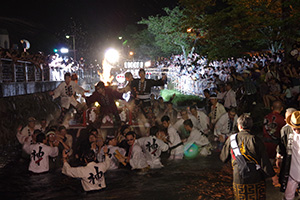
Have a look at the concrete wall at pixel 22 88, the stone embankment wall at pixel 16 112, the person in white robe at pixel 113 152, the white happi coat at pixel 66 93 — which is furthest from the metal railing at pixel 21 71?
the person in white robe at pixel 113 152

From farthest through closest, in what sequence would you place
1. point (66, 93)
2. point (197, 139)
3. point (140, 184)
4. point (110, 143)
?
point (66, 93), point (197, 139), point (110, 143), point (140, 184)

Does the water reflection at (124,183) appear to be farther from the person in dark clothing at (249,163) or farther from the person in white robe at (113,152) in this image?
the person in dark clothing at (249,163)

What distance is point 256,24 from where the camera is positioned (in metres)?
15.0

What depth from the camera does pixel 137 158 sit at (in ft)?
26.6

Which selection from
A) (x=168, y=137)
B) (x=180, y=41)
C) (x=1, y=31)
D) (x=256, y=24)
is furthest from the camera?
(x=180, y=41)

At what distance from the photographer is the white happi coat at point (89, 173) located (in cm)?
620

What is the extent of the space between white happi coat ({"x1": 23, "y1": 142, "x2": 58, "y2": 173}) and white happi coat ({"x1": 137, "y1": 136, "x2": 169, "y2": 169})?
2219 millimetres

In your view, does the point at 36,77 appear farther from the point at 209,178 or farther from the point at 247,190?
the point at 247,190

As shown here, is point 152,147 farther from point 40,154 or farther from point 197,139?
point 40,154

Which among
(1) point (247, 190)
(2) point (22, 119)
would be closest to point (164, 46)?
(2) point (22, 119)

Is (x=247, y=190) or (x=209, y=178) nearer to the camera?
(x=247, y=190)

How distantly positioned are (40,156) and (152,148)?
9.09 feet

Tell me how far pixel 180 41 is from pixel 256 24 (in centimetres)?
1857

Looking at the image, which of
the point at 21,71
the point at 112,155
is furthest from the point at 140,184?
→ the point at 21,71
